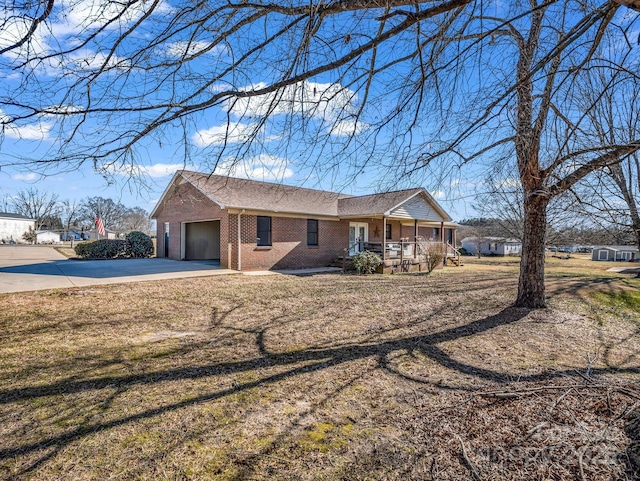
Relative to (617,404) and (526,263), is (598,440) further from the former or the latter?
(526,263)

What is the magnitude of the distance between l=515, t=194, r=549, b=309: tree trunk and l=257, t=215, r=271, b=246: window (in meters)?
10.8

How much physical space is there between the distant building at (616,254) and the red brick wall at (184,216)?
160 ft

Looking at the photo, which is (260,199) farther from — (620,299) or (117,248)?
(620,299)

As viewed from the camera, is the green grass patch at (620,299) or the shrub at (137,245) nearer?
the green grass patch at (620,299)

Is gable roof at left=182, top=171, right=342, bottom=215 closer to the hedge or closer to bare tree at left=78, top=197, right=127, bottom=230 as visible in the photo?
the hedge

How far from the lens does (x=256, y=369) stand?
4.32 metres

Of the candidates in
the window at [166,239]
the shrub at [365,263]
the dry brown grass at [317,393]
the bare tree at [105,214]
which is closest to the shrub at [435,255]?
the shrub at [365,263]

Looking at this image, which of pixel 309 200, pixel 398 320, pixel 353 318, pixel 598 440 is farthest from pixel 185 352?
pixel 309 200

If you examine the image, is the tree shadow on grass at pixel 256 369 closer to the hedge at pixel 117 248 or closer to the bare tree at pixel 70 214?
the hedge at pixel 117 248

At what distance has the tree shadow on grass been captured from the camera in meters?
2.87

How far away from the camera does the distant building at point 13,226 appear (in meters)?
56.4

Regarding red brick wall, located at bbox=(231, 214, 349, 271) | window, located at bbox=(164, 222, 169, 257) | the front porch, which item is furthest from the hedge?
the front porch

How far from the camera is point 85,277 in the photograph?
1230 cm

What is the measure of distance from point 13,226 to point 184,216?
59700 mm
